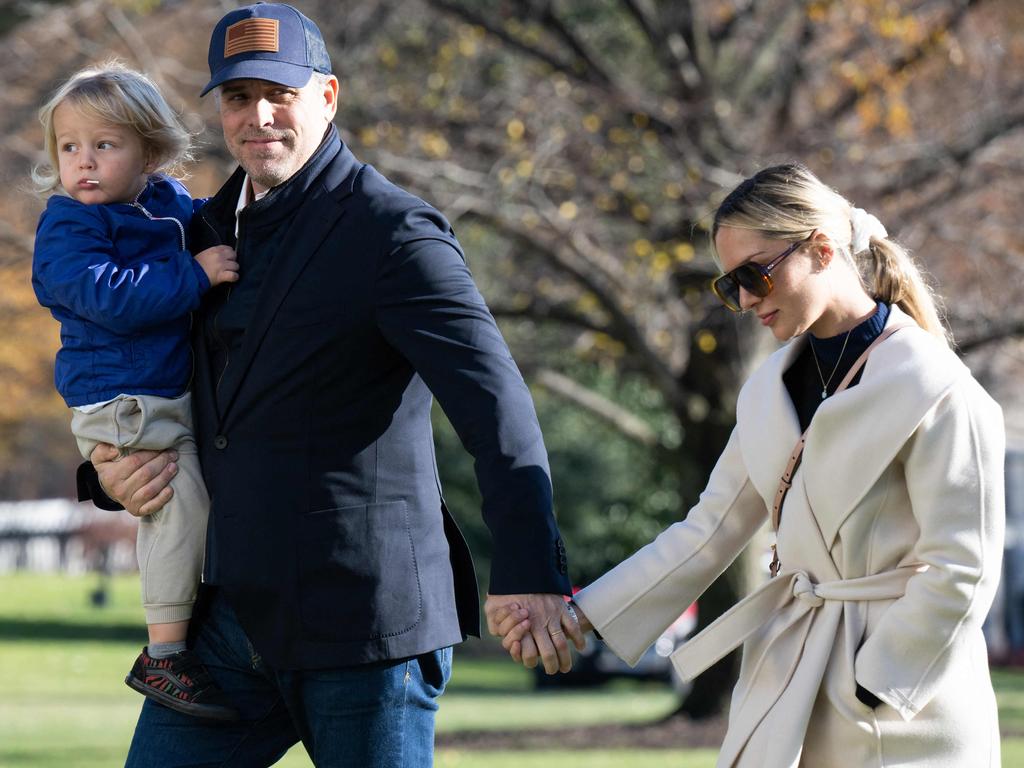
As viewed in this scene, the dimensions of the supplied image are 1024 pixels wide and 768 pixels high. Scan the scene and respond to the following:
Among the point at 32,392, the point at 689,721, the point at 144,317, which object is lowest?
the point at 689,721

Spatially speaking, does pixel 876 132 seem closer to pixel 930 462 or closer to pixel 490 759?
pixel 490 759

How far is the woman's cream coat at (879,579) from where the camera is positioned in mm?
3293

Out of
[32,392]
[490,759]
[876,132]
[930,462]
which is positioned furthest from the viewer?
[32,392]

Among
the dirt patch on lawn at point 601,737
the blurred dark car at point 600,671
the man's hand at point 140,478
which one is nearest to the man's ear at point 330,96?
the man's hand at point 140,478

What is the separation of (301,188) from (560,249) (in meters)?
8.48

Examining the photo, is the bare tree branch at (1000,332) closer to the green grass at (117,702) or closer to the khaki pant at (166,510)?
the green grass at (117,702)

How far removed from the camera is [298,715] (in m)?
3.52

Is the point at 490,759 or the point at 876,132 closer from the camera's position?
the point at 490,759

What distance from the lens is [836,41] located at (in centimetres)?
1282

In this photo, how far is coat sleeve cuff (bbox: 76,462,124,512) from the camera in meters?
3.87

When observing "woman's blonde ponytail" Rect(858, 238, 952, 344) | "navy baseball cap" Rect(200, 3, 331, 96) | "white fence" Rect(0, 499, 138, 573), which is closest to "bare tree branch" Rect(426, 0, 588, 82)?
"navy baseball cap" Rect(200, 3, 331, 96)

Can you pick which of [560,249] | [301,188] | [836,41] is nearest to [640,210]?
[560,249]

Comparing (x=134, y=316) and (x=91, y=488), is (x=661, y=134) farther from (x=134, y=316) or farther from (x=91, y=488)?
(x=134, y=316)

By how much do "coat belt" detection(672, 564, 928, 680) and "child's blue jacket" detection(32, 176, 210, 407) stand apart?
136cm
